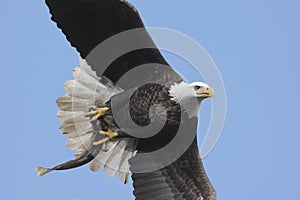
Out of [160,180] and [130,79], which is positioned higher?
[130,79]

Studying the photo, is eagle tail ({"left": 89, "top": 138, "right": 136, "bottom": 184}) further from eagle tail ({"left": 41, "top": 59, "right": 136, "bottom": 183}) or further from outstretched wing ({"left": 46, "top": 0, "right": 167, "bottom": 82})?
outstretched wing ({"left": 46, "top": 0, "right": 167, "bottom": 82})

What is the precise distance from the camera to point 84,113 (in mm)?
10047

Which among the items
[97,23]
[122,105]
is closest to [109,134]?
[122,105]

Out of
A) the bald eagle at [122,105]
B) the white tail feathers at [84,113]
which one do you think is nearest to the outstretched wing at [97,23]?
the bald eagle at [122,105]

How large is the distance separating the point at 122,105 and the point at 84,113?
791 mm

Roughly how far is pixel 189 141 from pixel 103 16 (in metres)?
1.91

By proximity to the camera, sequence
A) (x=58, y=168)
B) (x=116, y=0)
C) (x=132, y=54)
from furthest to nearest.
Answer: (x=58, y=168)
(x=132, y=54)
(x=116, y=0)

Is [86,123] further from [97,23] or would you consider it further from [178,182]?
[97,23]

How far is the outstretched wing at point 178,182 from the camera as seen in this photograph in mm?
10062

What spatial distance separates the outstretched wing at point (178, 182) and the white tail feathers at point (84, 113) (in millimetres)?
390

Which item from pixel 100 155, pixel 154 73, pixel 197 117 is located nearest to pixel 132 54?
pixel 154 73

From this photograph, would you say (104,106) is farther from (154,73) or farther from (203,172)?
(203,172)

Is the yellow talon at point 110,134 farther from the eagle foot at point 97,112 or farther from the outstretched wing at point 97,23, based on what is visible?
the outstretched wing at point 97,23

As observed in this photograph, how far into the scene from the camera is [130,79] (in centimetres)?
953
